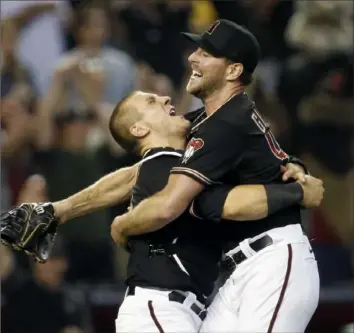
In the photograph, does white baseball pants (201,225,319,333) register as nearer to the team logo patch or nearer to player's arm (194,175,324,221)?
player's arm (194,175,324,221)

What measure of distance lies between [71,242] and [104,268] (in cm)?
32

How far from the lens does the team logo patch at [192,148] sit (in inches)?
207

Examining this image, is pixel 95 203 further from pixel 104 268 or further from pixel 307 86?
pixel 307 86

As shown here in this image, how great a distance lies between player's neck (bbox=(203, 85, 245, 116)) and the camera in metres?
5.54

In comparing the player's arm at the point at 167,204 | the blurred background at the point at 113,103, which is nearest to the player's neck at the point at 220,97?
the player's arm at the point at 167,204

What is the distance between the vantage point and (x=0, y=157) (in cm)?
881

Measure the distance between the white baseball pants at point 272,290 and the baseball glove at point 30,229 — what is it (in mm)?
907

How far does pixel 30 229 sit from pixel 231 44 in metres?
1.33

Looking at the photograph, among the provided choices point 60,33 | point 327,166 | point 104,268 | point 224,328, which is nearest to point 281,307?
point 224,328

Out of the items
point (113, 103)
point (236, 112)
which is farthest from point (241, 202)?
point (113, 103)

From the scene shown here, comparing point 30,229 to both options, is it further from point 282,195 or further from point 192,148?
point 282,195

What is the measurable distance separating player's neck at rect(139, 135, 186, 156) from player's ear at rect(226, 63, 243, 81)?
1.35 feet

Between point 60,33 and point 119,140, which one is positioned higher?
point 119,140

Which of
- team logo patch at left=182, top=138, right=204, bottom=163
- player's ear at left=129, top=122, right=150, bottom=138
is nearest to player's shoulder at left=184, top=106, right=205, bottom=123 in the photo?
player's ear at left=129, top=122, right=150, bottom=138
